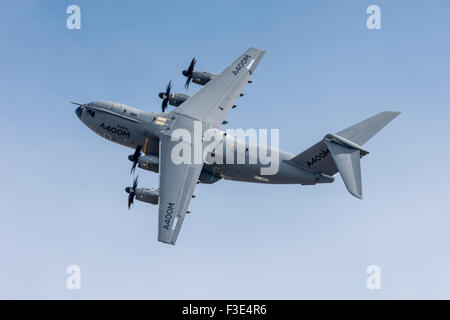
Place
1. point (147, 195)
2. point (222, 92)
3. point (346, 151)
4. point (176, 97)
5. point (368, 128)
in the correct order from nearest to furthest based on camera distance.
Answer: point (346, 151)
point (368, 128)
point (147, 195)
point (222, 92)
point (176, 97)

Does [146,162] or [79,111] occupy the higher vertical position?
[79,111]

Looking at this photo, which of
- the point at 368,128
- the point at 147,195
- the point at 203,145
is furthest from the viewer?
the point at 203,145

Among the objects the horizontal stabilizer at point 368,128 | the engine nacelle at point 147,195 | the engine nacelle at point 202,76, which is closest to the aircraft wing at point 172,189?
the engine nacelle at point 147,195

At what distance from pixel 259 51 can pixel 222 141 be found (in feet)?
43.8

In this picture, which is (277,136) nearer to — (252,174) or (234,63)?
(252,174)

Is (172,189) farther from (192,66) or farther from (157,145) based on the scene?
(192,66)

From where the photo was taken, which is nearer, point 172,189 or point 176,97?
point 172,189

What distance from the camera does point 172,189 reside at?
60.0m

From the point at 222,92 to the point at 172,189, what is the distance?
13.1 meters

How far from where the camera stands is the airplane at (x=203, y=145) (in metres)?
59.0

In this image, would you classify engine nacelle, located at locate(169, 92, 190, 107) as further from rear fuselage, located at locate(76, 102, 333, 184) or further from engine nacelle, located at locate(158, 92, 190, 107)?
rear fuselage, located at locate(76, 102, 333, 184)

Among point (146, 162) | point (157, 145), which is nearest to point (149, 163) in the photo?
point (146, 162)

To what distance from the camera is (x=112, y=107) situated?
67000 millimetres

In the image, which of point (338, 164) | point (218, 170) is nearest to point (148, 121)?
point (218, 170)
